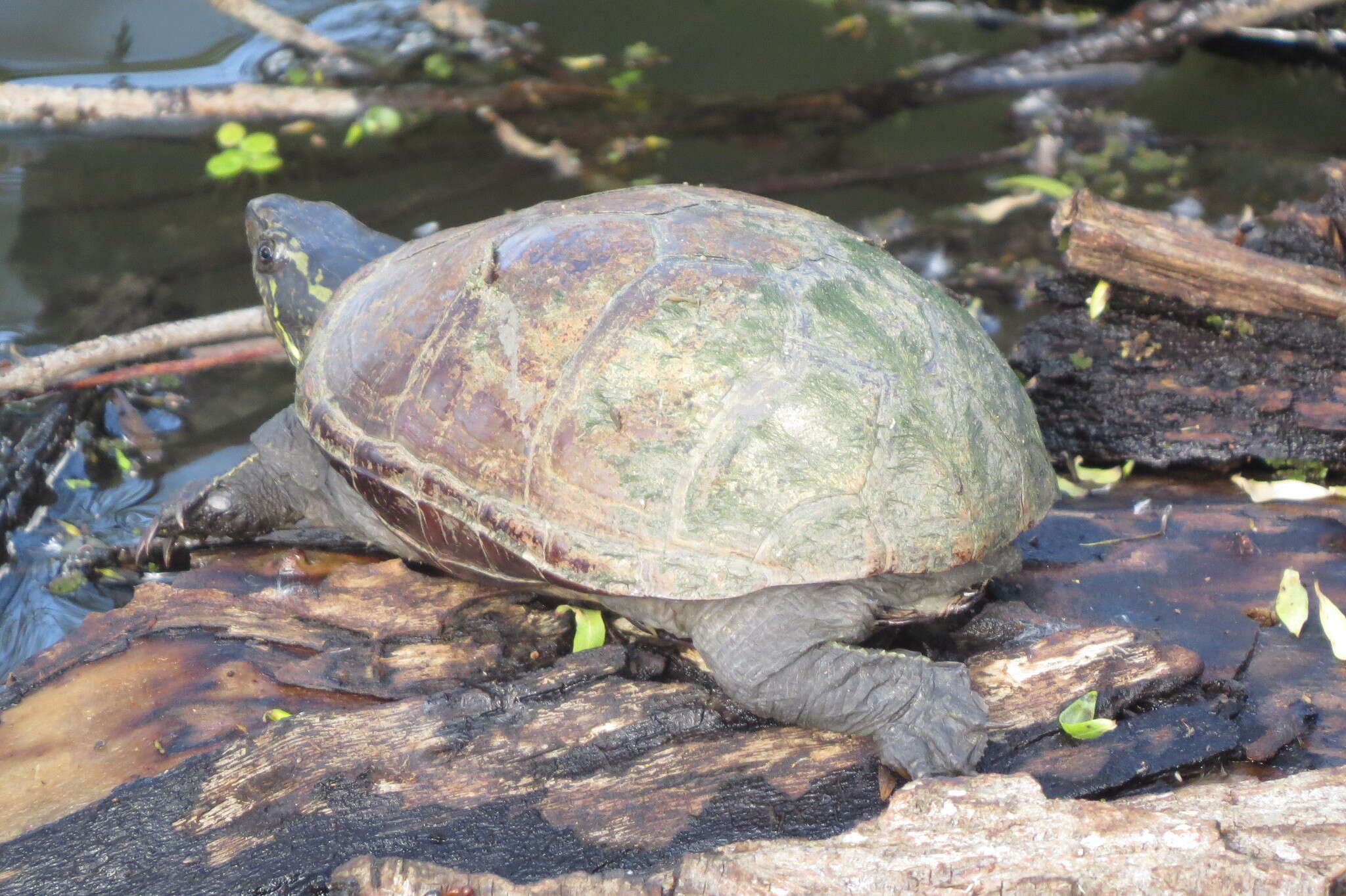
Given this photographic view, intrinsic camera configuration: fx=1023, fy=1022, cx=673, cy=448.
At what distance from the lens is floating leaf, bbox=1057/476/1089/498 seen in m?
4.04

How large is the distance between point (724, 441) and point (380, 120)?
217 inches

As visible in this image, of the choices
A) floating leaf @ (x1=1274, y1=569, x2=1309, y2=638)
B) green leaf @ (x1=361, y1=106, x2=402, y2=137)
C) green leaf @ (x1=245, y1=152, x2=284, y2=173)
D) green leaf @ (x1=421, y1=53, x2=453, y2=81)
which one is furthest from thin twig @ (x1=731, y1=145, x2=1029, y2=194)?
floating leaf @ (x1=1274, y1=569, x2=1309, y2=638)

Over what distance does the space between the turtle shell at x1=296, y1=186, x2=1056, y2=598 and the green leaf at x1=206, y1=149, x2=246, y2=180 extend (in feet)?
13.8

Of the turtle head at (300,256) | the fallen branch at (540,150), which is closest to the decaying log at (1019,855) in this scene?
the turtle head at (300,256)

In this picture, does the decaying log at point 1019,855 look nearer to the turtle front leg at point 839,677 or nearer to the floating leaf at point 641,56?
the turtle front leg at point 839,677

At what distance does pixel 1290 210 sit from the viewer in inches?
171

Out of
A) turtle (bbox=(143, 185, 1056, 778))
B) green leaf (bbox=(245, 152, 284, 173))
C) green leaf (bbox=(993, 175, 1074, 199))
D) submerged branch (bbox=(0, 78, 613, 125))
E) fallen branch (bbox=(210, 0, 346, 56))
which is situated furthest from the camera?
fallen branch (bbox=(210, 0, 346, 56))

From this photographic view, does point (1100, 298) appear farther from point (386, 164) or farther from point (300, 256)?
point (386, 164)

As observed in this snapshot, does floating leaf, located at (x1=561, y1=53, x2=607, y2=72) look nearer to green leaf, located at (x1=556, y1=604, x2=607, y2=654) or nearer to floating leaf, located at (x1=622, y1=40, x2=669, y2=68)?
floating leaf, located at (x1=622, y1=40, x2=669, y2=68)

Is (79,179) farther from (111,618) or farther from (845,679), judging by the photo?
(845,679)

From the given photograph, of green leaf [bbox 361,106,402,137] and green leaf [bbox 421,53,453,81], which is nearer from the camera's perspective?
green leaf [bbox 361,106,402,137]

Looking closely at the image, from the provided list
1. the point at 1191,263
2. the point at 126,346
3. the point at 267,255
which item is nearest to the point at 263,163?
the point at 126,346

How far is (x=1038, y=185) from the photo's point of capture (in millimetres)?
6762

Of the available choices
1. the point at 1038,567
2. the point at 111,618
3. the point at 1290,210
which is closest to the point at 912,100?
the point at 1290,210
